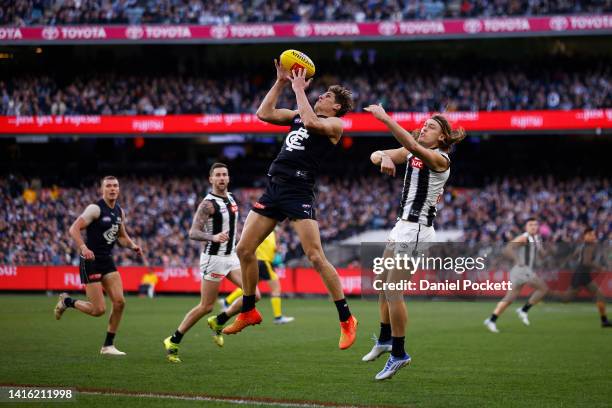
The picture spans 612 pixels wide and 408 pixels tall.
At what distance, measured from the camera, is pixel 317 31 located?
38.4 meters

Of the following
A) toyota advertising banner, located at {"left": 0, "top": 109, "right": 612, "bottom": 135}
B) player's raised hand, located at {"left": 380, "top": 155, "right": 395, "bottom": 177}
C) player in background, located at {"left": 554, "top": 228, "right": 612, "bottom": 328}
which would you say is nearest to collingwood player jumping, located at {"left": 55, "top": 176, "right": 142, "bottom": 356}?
player's raised hand, located at {"left": 380, "top": 155, "right": 395, "bottom": 177}

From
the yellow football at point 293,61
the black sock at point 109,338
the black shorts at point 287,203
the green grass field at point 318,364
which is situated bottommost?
the green grass field at point 318,364

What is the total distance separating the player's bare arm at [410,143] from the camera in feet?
29.7

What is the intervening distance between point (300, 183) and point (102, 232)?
4342mm

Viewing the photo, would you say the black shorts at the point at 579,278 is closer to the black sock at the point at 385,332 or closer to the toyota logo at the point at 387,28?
the toyota logo at the point at 387,28

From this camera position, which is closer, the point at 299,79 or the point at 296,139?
the point at 299,79

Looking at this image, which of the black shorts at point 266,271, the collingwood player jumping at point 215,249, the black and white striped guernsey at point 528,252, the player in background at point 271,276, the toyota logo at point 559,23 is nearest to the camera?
the collingwood player jumping at point 215,249

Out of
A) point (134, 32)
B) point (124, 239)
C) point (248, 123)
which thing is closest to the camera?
point (124, 239)

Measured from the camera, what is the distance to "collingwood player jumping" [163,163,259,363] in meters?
12.3

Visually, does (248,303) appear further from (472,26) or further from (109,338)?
(472,26)

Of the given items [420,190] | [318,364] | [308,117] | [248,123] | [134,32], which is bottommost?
[318,364]

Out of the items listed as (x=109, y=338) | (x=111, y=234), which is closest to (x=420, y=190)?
(x=111, y=234)

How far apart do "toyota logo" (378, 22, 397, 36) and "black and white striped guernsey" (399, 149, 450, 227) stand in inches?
1129

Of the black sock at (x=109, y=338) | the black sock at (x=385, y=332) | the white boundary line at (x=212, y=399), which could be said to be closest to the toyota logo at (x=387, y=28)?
the black sock at (x=109, y=338)
